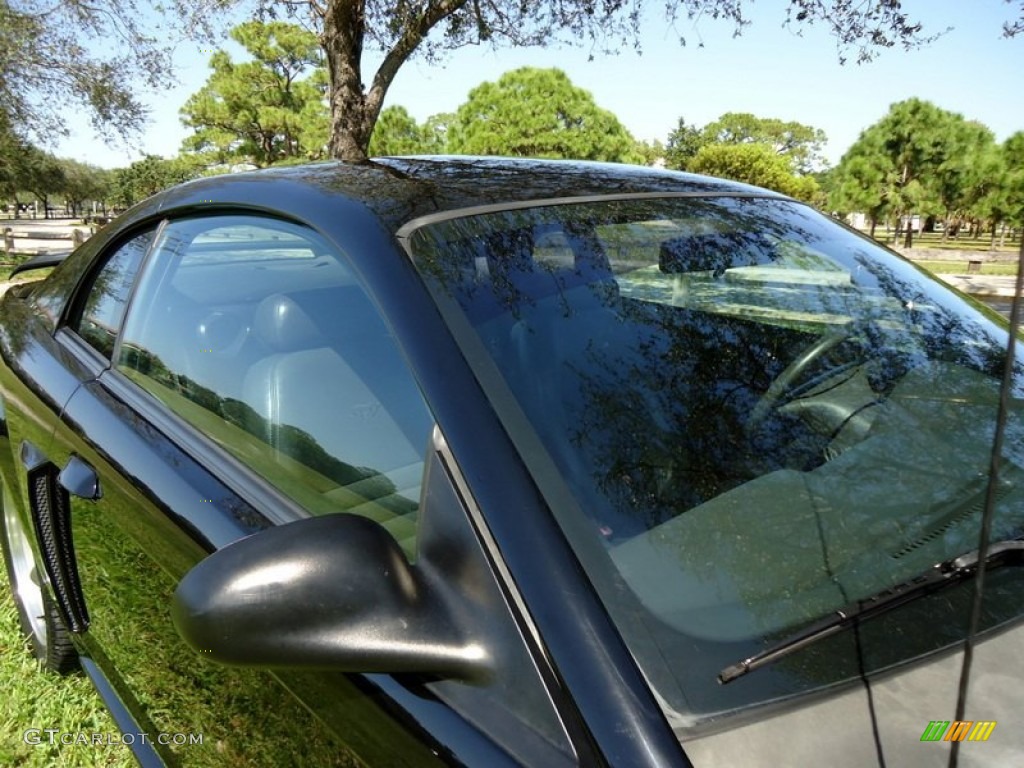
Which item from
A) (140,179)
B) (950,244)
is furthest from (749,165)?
(140,179)

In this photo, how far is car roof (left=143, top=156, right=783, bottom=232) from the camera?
4.41 ft

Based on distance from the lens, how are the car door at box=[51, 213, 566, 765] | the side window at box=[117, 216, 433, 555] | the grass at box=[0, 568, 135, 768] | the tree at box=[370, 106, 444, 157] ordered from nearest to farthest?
1. the car door at box=[51, 213, 566, 765]
2. the side window at box=[117, 216, 433, 555]
3. the grass at box=[0, 568, 135, 768]
4. the tree at box=[370, 106, 444, 157]

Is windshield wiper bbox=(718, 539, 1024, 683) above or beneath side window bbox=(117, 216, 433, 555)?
beneath

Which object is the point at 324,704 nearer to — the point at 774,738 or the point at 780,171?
the point at 774,738

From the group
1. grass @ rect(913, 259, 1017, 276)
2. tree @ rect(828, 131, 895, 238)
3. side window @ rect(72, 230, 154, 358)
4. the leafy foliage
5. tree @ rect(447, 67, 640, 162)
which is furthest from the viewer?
tree @ rect(447, 67, 640, 162)

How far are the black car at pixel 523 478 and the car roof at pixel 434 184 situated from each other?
0.04 ft

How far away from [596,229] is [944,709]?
0.96m

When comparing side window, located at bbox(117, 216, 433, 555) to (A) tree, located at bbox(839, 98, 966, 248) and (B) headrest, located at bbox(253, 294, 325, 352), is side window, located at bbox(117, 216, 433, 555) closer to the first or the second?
(B) headrest, located at bbox(253, 294, 325, 352)

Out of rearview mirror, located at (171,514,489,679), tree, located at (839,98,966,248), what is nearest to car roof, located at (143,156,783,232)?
rearview mirror, located at (171,514,489,679)

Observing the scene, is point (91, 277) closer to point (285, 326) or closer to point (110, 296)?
point (110, 296)

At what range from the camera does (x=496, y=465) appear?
2.96ft

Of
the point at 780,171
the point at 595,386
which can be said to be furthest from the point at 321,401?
the point at 780,171

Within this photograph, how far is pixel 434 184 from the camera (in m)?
1.46

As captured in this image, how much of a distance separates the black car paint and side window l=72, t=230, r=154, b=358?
50 millimetres
